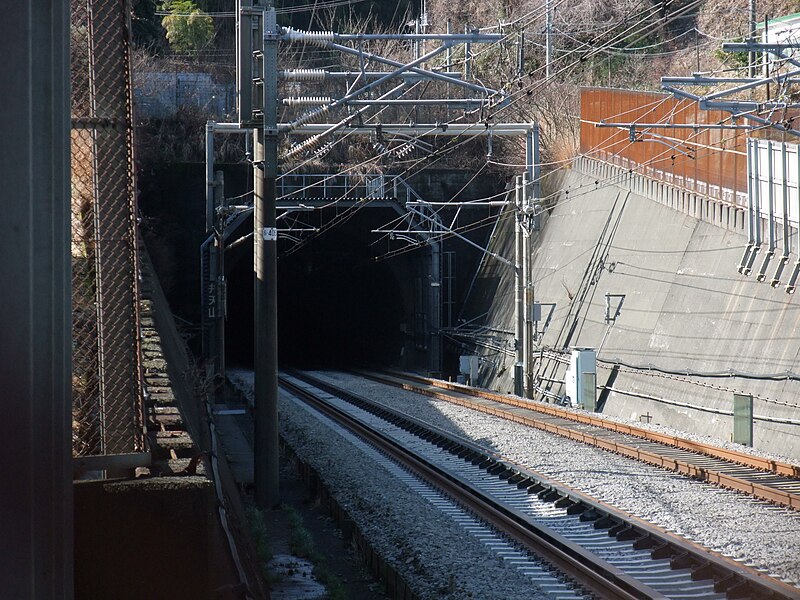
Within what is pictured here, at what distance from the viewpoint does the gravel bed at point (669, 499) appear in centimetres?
810

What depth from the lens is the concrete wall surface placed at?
17.1m

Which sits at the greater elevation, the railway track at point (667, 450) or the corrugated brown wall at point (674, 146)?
the corrugated brown wall at point (674, 146)

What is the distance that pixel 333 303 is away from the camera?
44.8 m

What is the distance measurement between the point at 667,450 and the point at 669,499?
319 centimetres

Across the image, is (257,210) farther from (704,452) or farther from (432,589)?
(704,452)

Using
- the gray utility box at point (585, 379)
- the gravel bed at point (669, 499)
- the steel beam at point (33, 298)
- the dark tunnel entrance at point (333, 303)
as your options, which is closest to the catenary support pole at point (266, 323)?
the gravel bed at point (669, 499)

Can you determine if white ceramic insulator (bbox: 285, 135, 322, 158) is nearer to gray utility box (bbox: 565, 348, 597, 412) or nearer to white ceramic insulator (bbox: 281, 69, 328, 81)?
white ceramic insulator (bbox: 281, 69, 328, 81)

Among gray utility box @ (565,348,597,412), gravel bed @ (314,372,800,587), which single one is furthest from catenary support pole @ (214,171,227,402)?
gravel bed @ (314,372,800,587)

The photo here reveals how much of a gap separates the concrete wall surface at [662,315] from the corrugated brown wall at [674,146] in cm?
49

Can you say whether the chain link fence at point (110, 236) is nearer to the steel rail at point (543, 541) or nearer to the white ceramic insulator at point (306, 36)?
the steel rail at point (543, 541)

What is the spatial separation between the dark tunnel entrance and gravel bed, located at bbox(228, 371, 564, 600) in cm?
2232

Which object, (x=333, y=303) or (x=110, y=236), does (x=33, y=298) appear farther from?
(x=333, y=303)

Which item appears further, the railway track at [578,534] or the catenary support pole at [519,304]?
the catenary support pole at [519,304]

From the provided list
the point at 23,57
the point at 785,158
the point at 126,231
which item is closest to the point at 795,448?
the point at 785,158
